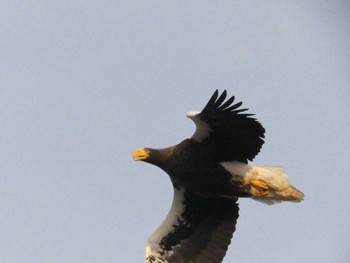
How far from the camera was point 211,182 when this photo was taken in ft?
61.2

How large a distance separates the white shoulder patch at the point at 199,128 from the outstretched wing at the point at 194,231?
1.47 metres

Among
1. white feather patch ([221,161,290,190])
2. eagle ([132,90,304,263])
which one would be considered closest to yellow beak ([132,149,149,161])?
eagle ([132,90,304,263])

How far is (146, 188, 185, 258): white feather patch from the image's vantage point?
19.6 m

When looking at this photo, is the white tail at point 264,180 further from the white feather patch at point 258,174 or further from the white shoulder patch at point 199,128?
the white shoulder patch at point 199,128

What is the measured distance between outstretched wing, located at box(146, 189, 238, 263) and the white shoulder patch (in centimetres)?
147

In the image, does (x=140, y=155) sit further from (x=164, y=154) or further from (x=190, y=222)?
(x=190, y=222)

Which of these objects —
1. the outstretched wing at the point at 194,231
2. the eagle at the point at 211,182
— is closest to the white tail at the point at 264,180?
the eagle at the point at 211,182

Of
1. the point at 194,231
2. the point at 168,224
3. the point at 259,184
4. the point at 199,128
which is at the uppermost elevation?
the point at 199,128

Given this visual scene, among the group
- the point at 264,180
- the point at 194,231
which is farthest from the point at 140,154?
the point at 264,180

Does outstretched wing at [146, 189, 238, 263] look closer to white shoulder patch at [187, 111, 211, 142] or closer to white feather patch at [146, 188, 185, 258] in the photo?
white feather patch at [146, 188, 185, 258]

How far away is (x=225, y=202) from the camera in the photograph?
19438 millimetres

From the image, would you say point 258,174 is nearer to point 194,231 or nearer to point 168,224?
point 194,231

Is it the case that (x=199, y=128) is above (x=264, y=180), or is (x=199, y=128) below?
above

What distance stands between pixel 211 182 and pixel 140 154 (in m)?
1.58
